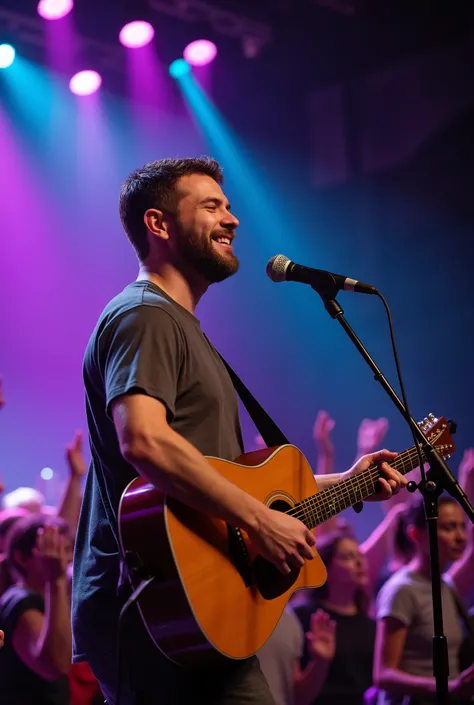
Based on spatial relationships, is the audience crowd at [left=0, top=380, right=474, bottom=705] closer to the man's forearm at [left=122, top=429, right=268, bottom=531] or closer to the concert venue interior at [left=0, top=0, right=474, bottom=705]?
the man's forearm at [left=122, top=429, right=268, bottom=531]

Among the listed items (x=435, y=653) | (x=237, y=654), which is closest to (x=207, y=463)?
(x=237, y=654)

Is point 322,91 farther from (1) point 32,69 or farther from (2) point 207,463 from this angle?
(2) point 207,463

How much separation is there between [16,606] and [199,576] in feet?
7.24

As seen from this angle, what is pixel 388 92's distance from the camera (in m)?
8.62

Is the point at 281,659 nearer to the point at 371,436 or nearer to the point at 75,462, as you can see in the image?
the point at 75,462

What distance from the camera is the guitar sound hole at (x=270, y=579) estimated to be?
2260mm

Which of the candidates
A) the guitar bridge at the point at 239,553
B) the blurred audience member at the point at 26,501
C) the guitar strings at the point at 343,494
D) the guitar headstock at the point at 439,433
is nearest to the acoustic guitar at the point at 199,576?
the guitar bridge at the point at 239,553

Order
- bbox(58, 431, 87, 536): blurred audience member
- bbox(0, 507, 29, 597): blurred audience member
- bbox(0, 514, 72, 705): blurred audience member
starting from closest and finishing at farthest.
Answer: bbox(0, 514, 72, 705): blurred audience member
bbox(0, 507, 29, 597): blurred audience member
bbox(58, 431, 87, 536): blurred audience member

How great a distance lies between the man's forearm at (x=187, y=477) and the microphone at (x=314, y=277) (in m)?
0.88

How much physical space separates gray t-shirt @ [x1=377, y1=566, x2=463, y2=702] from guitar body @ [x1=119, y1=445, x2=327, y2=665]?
→ 2215 mm

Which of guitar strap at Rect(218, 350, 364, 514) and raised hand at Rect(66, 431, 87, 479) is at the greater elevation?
raised hand at Rect(66, 431, 87, 479)

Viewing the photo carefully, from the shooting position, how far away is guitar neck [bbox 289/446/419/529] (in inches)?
99.7

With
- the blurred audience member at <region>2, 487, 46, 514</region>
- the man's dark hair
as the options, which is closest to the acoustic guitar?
the man's dark hair

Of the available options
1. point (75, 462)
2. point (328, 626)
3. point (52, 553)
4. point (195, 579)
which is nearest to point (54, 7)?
point (75, 462)
